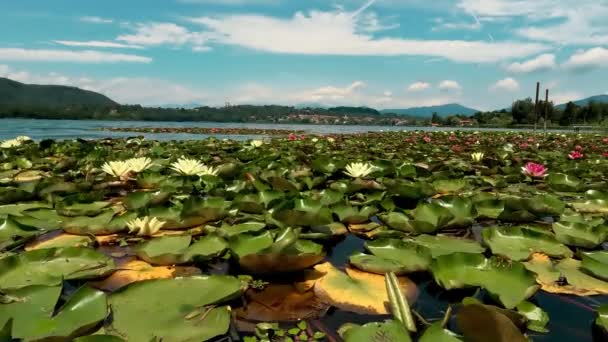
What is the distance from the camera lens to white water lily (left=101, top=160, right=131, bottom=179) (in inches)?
117

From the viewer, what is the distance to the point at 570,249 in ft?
5.91

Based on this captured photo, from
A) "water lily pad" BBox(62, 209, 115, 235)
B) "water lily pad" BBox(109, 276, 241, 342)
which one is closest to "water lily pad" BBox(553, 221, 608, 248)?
"water lily pad" BBox(109, 276, 241, 342)

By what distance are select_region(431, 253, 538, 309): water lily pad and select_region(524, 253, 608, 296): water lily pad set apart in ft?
0.63

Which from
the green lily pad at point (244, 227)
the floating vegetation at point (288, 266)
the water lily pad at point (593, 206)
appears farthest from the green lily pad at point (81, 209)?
the water lily pad at point (593, 206)

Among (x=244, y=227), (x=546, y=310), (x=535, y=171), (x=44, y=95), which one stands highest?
(x=44, y=95)

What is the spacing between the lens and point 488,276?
4.46ft

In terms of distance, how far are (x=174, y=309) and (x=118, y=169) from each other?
217 centimetres

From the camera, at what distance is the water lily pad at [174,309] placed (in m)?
1.04

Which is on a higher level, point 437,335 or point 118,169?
point 118,169

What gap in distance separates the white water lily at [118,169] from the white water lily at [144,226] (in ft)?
4.07

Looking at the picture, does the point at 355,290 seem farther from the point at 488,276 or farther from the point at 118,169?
the point at 118,169

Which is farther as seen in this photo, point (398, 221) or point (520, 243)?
point (398, 221)

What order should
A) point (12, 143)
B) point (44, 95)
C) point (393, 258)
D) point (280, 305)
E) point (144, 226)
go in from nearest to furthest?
1. point (280, 305)
2. point (393, 258)
3. point (144, 226)
4. point (12, 143)
5. point (44, 95)

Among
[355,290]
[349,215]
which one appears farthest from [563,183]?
[355,290]
